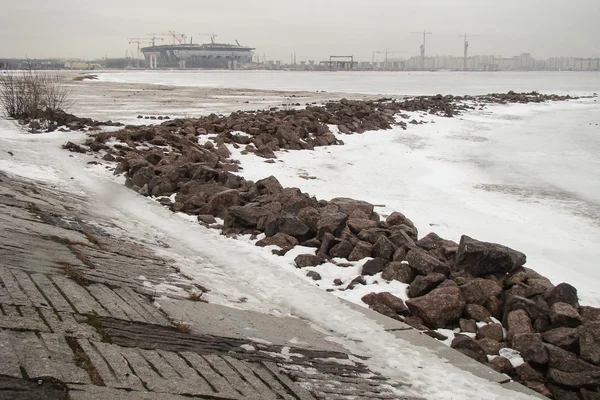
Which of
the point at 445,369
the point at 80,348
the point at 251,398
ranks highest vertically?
the point at 80,348

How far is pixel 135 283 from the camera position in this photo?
521 cm

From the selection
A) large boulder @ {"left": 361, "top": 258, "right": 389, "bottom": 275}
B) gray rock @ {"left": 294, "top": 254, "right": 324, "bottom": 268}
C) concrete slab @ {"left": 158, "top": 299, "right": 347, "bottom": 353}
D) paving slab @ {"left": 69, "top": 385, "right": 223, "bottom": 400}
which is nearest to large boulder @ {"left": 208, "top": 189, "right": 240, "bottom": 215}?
gray rock @ {"left": 294, "top": 254, "right": 324, "bottom": 268}

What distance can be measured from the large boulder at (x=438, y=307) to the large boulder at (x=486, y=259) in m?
0.80

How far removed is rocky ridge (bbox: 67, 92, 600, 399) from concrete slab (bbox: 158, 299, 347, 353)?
117 cm

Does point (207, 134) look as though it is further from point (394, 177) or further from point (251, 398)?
point (251, 398)

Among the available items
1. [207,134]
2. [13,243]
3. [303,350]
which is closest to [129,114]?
[207,134]

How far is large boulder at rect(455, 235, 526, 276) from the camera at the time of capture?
21.3 ft

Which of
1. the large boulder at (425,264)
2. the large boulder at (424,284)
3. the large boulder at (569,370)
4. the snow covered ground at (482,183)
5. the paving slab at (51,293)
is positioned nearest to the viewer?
the paving slab at (51,293)

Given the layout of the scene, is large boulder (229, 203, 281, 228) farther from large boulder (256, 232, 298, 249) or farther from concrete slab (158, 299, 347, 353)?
concrete slab (158, 299, 347, 353)

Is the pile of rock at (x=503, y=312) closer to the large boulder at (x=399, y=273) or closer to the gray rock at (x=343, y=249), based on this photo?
the large boulder at (x=399, y=273)

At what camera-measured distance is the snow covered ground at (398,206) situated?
5.45 m

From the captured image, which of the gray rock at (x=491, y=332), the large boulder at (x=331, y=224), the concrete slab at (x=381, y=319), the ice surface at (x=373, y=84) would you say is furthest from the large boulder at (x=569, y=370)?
the ice surface at (x=373, y=84)

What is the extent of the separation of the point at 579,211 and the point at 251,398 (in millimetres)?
10318

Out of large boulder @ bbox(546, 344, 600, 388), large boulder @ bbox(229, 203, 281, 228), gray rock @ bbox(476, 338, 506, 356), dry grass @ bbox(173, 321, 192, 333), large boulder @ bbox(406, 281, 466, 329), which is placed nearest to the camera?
dry grass @ bbox(173, 321, 192, 333)
